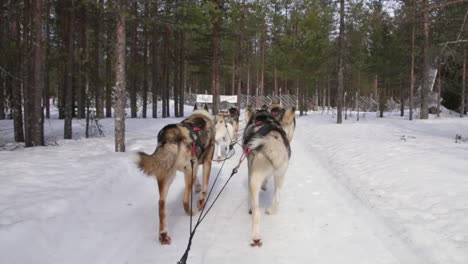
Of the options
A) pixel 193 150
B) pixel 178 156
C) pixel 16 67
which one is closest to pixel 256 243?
pixel 178 156

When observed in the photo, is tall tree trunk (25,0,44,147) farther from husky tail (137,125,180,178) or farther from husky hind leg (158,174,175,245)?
husky hind leg (158,174,175,245)

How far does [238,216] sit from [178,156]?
1.44 meters

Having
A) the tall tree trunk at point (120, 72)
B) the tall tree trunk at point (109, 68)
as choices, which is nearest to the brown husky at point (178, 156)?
the tall tree trunk at point (120, 72)

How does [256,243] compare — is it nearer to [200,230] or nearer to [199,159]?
[200,230]

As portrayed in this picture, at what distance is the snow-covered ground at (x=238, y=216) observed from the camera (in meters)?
3.25

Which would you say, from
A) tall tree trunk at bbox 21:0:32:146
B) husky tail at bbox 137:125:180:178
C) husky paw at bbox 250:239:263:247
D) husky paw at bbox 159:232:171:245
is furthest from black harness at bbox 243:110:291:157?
tall tree trunk at bbox 21:0:32:146

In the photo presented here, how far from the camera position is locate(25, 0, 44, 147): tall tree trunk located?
8531 millimetres

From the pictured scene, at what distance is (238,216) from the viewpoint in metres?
4.48

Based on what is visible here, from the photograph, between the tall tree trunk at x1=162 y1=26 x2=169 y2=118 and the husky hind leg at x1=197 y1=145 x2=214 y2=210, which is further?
the tall tree trunk at x1=162 y1=26 x2=169 y2=118

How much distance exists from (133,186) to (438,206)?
17.7 feet

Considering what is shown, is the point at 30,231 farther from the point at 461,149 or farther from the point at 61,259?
the point at 461,149

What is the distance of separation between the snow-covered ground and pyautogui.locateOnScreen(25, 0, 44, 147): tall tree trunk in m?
2.85

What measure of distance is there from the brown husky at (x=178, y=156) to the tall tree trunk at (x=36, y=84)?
6.59 m

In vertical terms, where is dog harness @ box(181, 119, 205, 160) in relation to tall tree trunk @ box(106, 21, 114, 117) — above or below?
below
